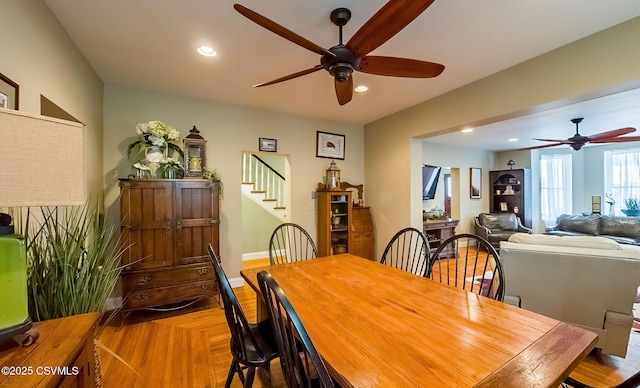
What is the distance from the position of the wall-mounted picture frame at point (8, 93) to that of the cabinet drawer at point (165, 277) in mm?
1879

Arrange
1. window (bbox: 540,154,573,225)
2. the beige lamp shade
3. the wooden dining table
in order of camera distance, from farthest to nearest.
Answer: window (bbox: 540,154,573,225) < the wooden dining table < the beige lamp shade

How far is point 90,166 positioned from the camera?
2.58m

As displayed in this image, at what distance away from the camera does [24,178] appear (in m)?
0.75

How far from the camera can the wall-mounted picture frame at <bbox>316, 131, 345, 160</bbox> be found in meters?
4.36

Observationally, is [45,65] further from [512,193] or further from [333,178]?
[512,193]

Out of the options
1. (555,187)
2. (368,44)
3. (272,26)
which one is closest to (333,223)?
(368,44)

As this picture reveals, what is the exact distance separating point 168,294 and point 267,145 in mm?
2283

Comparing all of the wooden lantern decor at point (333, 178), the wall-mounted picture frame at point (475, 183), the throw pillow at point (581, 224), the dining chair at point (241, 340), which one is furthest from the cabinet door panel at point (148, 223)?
the throw pillow at point (581, 224)

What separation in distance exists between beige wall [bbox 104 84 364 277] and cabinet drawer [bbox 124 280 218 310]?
645mm

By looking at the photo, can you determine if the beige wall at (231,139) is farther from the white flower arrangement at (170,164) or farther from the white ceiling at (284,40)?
the white flower arrangement at (170,164)

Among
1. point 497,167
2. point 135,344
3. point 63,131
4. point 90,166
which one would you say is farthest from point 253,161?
point 497,167

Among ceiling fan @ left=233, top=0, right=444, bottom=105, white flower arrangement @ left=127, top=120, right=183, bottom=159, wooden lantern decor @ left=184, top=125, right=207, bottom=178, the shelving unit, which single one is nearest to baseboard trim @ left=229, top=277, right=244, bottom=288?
wooden lantern decor @ left=184, top=125, right=207, bottom=178

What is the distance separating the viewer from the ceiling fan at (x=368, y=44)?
1.27m

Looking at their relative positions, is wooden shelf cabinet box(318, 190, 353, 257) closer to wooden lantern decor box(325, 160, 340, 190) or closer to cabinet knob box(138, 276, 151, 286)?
wooden lantern decor box(325, 160, 340, 190)
